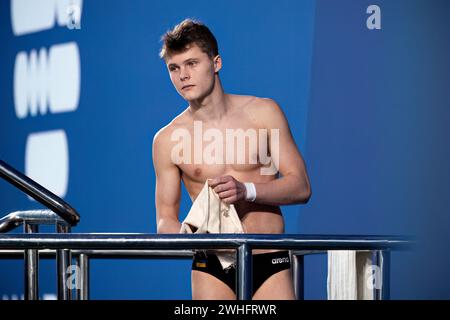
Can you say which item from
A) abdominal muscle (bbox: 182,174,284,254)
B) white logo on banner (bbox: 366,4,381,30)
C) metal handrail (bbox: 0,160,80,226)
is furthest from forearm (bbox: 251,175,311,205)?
white logo on banner (bbox: 366,4,381,30)

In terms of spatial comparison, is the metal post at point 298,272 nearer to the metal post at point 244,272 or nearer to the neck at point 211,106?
the neck at point 211,106

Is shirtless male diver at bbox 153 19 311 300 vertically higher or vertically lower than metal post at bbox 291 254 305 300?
higher

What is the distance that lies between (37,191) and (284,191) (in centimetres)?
76

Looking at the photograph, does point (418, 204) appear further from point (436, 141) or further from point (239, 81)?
point (239, 81)

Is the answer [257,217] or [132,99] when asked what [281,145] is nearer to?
[257,217]

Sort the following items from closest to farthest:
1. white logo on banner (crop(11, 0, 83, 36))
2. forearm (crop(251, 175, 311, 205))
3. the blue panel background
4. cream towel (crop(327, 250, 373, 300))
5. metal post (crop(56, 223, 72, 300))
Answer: cream towel (crop(327, 250, 373, 300)) < metal post (crop(56, 223, 72, 300)) < forearm (crop(251, 175, 311, 205)) < the blue panel background < white logo on banner (crop(11, 0, 83, 36))

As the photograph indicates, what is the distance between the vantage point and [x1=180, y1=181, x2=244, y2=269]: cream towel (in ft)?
8.34

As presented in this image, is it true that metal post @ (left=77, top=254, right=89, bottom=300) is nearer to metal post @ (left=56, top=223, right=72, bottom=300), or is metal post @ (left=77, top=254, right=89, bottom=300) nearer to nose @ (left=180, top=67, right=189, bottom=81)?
metal post @ (left=56, top=223, right=72, bottom=300)

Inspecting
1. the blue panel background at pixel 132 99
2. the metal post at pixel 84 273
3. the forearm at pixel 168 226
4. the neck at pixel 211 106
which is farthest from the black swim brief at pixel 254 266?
the blue panel background at pixel 132 99

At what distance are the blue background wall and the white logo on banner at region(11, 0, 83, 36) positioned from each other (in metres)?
0.05

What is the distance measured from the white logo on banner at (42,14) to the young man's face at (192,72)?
2021mm

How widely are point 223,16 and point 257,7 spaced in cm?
20

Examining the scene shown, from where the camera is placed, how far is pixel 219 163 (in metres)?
3.05

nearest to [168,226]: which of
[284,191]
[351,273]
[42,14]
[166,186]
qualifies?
[166,186]
